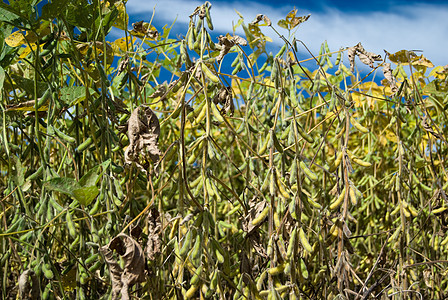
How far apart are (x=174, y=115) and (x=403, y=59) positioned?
1.03 m

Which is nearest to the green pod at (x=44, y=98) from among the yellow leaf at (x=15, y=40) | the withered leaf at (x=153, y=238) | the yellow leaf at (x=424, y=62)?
the withered leaf at (x=153, y=238)

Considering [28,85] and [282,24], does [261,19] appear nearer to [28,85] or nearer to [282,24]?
[282,24]

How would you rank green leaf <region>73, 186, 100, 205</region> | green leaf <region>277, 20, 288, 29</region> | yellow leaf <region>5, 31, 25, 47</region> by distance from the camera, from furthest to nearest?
green leaf <region>277, 20, 288, 29</region>
yellow leaf <region>5, 31, 25, 47</region>
green leaf <region>73, 186, 100, 205</region>

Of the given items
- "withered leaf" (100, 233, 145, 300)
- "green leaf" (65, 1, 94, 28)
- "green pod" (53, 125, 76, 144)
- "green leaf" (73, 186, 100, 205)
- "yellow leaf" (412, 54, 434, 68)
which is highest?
"green leaf" (65, 1, 94, 28)

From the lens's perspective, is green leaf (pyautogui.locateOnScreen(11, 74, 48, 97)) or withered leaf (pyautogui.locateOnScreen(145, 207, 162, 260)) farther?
green leaf (pyautogui.locateOnScreen(11, 74, 48, 97))

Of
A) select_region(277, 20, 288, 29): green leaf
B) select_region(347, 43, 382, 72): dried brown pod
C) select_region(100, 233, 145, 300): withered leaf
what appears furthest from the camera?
select_region(277, 20, 288, 29): green leaf

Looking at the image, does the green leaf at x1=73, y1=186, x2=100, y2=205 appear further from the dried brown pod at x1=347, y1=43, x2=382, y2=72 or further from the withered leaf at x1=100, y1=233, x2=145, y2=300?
the dried brown pod at x1=347, y1=43, x2=382, y2=72

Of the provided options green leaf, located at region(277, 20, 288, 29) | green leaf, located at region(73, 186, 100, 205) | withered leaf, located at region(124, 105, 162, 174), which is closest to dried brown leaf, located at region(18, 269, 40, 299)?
green leaf, located at region(73, 186, 100, 205)

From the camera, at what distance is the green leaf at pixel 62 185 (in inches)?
35.2

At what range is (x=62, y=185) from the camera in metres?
0.91

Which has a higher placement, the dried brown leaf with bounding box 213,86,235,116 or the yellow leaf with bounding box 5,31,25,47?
the yellow leaf with bounding box 5,31,25,47

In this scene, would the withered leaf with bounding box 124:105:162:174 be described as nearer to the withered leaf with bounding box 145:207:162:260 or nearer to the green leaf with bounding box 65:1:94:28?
the withered leaf with bounding box 145:207:162:260

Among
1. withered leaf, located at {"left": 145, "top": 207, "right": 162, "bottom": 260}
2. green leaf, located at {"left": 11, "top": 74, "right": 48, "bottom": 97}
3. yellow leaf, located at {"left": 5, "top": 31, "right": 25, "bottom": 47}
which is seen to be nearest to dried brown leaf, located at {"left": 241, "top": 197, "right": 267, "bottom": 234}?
withered leaf, located at {"left": 145, "top": 207, "right": 162, "bottom": 260}

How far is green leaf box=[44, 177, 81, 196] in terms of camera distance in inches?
35.2
